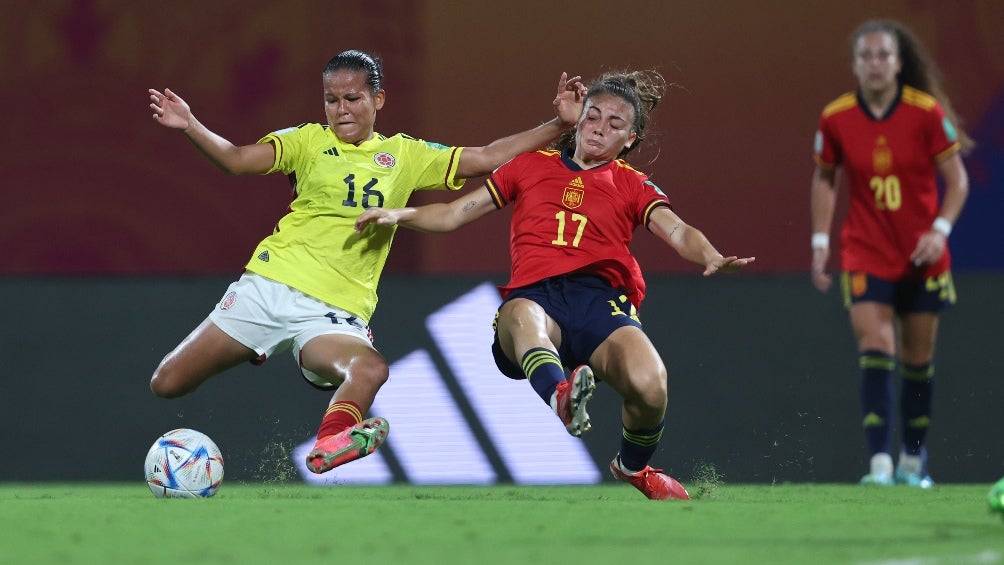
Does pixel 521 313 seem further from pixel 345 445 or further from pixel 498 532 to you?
pixel 498 532

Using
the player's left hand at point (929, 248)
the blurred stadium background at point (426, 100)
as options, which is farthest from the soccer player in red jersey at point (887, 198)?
the blurred stadium background at point (426, 100)

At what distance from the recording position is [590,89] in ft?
19.7

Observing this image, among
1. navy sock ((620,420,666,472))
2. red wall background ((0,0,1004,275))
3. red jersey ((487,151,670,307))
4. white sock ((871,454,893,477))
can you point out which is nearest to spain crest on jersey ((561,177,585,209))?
red jersey ((487,151,670,307))

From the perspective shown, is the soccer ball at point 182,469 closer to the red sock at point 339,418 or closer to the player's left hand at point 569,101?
the red sock at point 339,418

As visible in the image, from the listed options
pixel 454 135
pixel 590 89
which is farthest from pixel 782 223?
pixel 590 89

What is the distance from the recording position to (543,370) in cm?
507

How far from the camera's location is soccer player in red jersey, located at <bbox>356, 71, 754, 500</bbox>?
17.5 ft

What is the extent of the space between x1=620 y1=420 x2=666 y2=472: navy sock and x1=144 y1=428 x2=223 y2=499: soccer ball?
156 cm

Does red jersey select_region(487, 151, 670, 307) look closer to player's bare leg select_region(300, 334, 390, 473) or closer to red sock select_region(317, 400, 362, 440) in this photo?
player's bare leg select_region(300, 334, 390, 473)

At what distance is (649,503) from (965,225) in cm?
400

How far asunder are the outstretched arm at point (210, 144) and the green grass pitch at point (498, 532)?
1452mm

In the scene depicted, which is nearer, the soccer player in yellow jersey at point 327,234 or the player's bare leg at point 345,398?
the player's bare leg at point 345,398

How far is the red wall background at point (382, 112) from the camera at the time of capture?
8.21 metres

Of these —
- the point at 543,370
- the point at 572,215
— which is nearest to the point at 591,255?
the point at 572,215
